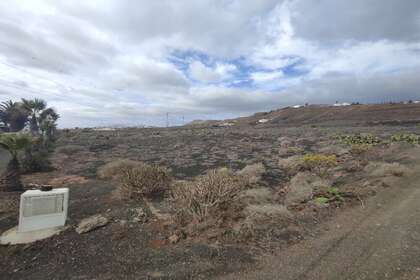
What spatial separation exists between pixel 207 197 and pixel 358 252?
3505 mm

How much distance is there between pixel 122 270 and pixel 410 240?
5.62 meters

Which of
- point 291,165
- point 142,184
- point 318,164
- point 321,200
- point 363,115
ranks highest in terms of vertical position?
point 363,115

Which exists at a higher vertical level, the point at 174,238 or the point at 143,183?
the point at 143,183

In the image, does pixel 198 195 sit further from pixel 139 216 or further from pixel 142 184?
pixel 142 184

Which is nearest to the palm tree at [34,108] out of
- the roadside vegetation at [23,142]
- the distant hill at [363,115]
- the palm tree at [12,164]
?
the roadside vegetation at [23,142]

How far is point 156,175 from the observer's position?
9.98m

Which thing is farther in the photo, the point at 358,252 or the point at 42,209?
the point at 42,209

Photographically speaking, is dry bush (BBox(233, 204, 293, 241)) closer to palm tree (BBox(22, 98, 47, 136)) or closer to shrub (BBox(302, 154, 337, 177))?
shrub (BBox(302, 154, 337, 177))

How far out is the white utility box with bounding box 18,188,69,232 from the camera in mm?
6422

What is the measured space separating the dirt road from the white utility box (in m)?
4.82

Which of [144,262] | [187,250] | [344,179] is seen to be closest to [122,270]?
[144,262]

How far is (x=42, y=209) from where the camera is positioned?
663 centimetres

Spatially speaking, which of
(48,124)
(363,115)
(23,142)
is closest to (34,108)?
(48,124)

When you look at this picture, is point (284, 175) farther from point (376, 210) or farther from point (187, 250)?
point (187, 250)
